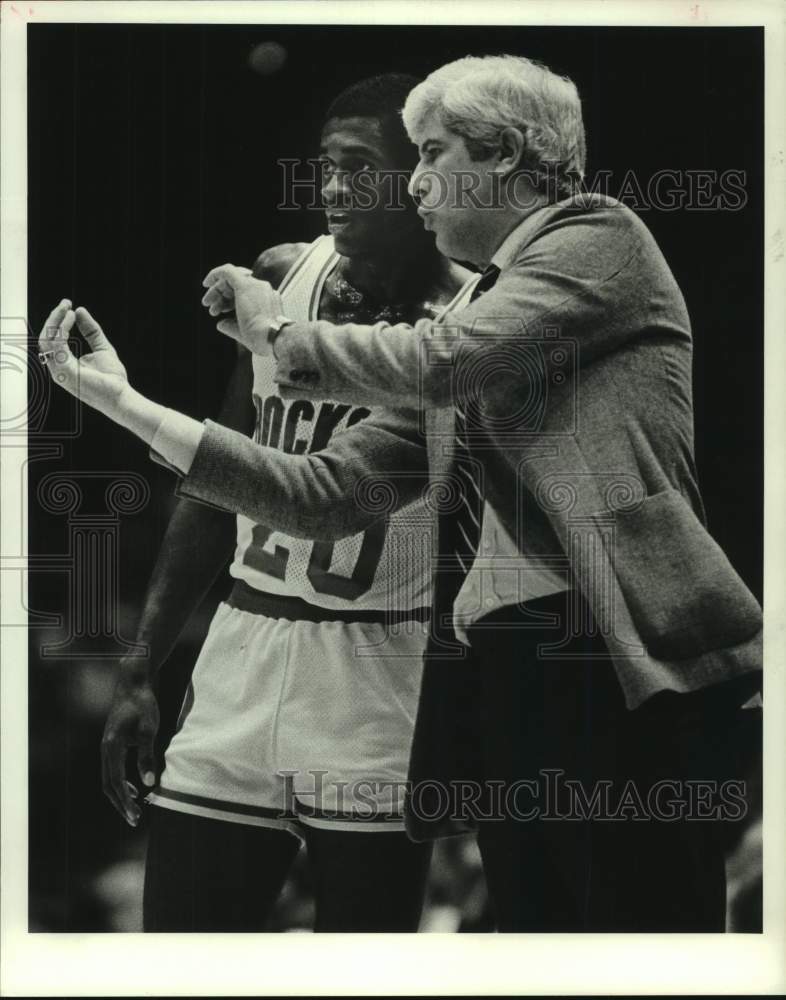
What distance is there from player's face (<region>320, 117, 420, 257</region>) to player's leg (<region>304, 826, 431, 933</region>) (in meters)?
1.37

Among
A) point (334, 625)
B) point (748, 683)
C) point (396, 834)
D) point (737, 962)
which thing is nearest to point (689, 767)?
point (748, 683)

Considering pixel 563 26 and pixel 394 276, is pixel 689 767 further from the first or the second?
pixel 563 26

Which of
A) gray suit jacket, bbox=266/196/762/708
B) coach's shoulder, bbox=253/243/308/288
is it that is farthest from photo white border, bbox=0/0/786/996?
coach's shoulder, bbox=253/243/308/288

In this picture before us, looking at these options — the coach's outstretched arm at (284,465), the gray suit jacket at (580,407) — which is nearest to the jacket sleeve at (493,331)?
the gray suit jacket at (580,407)

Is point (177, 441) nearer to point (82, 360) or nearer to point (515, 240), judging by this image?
point (82, 360)

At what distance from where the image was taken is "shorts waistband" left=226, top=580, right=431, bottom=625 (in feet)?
9.11

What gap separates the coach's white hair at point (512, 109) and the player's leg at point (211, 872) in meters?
1.66

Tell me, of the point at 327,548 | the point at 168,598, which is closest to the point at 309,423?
the point at 327,548

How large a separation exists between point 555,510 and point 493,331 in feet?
1.41

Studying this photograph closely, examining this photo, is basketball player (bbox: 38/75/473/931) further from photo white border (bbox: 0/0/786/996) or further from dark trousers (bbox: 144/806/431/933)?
photo white border (bbox: 0/0/786/996)

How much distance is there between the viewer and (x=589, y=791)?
113 inches

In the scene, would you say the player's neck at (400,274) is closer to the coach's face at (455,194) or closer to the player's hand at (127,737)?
the coach's face at (455,194)

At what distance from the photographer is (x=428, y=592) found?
2.80 m

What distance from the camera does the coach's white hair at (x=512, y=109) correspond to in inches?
110
